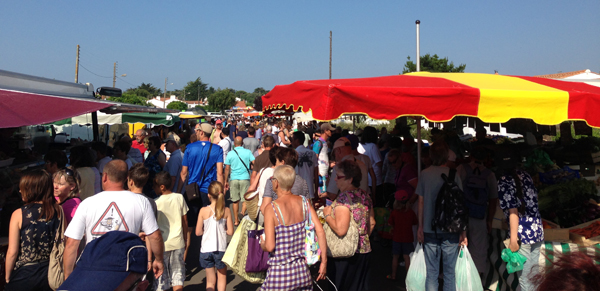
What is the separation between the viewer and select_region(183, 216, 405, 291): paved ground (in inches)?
200

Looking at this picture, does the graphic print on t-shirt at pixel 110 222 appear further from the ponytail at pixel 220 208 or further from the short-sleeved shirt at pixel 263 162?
the short-sleeved shirt at pixel 263 162

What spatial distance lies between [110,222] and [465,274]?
A: 3359 mm

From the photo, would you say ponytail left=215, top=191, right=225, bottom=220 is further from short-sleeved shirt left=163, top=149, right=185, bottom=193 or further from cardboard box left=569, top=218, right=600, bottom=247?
cardboard box left=569, top=218, right=600, bottom=247

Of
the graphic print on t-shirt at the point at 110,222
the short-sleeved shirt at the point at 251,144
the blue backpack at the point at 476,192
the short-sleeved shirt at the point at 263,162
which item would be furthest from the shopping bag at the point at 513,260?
the short-sleeved shirt at the point at 251,144

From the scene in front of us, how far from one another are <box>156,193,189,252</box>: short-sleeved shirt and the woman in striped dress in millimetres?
1520

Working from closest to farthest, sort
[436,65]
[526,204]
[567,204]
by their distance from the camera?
[526,204] → [567,204] → [436,65]

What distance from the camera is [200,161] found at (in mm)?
6020

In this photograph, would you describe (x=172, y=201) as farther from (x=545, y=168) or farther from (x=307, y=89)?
(x=545, y=168)

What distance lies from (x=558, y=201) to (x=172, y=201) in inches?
195

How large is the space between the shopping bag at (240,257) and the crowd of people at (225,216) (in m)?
0.41

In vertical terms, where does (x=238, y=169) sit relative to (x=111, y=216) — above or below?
above

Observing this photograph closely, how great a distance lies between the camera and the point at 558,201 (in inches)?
206

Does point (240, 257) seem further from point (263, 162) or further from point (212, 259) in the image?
point (263, 162)

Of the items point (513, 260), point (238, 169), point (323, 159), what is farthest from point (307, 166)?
point (513, 260)
